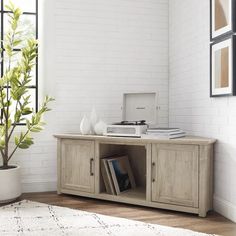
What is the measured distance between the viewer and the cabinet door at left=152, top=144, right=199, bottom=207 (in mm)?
3074

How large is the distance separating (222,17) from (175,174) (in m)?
1.40

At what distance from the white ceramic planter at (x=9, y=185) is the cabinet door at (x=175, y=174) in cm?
134

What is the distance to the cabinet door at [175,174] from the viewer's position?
10.1 ft

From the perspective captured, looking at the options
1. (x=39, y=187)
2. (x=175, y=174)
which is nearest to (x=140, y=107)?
(x=175, y=174)

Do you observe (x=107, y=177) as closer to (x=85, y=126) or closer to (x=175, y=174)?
(x=85, y=126)

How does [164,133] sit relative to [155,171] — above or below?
above

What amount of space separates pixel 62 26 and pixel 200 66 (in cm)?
157

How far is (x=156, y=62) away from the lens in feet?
13.8

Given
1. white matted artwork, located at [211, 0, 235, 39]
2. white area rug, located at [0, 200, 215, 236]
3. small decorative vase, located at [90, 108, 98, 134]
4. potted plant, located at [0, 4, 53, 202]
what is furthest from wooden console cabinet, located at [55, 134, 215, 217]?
white matted artwork, located at [211, 0, 235, 39]

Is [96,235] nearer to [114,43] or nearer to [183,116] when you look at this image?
[183,116]

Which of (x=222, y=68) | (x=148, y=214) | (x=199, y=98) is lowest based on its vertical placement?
(x=148, y=214)

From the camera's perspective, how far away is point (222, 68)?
10.00 ft

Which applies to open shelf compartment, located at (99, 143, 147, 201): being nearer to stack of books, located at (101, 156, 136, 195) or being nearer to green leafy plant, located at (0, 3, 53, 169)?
stack of books, located at (101, 156, 136, 195)

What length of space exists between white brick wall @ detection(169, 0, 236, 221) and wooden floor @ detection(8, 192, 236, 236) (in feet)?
0.67
